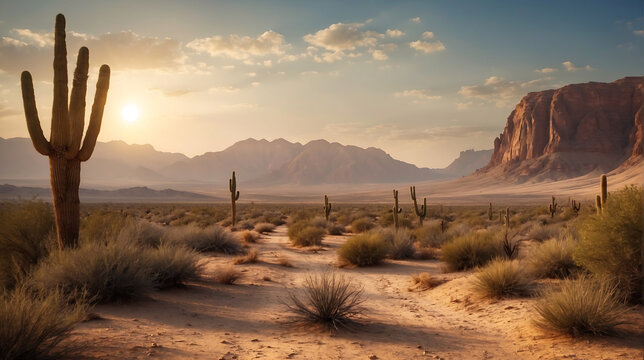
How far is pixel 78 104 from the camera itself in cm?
1045

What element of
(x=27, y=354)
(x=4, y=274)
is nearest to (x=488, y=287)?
(x=27, y=354)

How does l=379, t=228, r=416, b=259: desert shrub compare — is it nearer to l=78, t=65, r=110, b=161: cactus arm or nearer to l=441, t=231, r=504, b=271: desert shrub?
l=441, t=231, r=504, b=271: desert shrub

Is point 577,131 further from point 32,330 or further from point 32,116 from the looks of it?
point 32,330

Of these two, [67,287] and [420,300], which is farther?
[420,300]

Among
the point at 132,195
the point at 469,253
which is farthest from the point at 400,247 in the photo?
the point at 132,195

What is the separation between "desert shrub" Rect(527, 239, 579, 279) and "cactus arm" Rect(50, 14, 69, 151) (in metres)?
11.4

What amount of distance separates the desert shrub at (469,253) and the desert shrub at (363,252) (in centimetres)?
259

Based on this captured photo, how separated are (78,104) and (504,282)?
10.5 metres

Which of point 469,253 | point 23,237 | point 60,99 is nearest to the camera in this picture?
point 23,237

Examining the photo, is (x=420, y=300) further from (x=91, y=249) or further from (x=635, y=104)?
(x=635, y=104)

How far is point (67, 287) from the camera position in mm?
8070

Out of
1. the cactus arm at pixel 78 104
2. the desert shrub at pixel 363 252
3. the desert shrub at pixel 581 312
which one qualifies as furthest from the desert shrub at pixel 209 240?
the desert shrub at pixel 581 312

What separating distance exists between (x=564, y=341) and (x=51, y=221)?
11.1m

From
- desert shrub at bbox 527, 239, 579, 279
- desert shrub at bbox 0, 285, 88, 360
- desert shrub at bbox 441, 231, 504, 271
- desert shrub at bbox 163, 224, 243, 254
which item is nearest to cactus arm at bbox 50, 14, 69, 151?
desert shrub at bbox 0, 285, 88, 360
